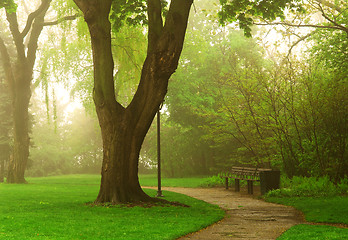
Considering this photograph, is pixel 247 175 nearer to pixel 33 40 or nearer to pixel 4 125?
pixel 33 40

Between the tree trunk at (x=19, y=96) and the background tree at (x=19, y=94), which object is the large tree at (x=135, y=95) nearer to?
the background tree at (x=19, y=94)

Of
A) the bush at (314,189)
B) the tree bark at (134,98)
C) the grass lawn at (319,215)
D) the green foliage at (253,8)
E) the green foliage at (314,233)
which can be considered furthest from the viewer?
the bush at (314,189)

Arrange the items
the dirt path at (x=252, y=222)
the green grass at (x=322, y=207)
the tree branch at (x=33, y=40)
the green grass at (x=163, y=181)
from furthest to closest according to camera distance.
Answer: the tree branch at (x=33, y=40), the green grass at (x=163, y=181), the green grass at (x=322, y=207), the dirt path at (x=252, y=222)

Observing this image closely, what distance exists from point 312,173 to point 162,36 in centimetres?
955

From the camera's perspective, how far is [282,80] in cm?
1898

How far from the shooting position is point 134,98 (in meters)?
12.7

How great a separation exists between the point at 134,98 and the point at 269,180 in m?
6.87

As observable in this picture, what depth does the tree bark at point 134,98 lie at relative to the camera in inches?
480

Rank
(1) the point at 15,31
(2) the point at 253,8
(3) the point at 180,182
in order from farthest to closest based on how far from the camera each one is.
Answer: (3) the point at 180,182
(1) the point at 15,31
(2) the point at 253,8

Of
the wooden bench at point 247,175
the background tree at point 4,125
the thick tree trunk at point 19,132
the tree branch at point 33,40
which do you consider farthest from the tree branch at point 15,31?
the wooden bench at point 247,175

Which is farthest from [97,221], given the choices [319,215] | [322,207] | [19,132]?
[19,132]

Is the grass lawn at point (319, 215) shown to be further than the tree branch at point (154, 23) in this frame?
No

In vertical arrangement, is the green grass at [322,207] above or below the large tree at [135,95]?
below

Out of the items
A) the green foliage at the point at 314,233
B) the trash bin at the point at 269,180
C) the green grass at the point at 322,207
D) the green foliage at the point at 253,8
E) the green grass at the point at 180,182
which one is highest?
the green foliage at the point at 253,8
